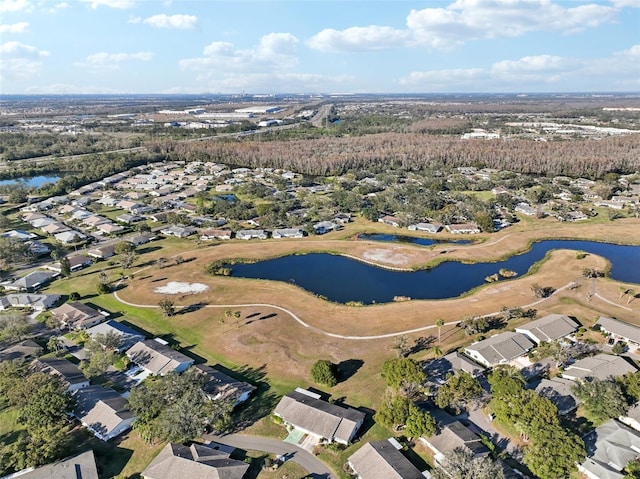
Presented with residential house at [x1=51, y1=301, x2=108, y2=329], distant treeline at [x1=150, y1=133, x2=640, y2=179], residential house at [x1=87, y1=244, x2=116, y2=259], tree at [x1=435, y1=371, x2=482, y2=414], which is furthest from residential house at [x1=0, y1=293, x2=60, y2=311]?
distant treeline at [x1=150, y1=133, x2=640, y2=179]

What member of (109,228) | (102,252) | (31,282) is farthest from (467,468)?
(109,228)

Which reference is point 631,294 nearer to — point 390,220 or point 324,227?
point 390,220

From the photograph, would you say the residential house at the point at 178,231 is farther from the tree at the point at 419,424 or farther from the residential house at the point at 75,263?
the tree at the point at 419,424

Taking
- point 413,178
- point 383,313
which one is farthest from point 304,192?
point 383,313

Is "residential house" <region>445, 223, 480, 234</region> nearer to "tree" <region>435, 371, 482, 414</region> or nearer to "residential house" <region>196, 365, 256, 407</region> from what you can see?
"tree" <region>435, 371, 482, 414</region>

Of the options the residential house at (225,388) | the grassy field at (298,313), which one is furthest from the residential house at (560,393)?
the residential house at (225,388)

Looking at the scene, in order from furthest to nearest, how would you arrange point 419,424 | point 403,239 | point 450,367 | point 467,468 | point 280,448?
point 403,239, point 450,367, point 280,448, point 419,424, point 467,468

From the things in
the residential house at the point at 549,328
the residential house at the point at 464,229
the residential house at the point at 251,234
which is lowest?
the residential house at the point at 549,328

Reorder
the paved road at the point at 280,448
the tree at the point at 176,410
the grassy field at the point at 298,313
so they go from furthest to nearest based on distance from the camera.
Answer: the grassy field at the point at 298,313 → the tree at the point at 176,410 → the paved road at the point at 280,448
